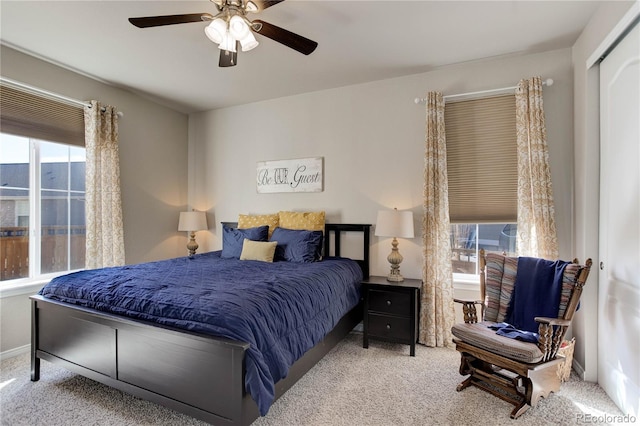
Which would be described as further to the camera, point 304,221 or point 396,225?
point 304,221

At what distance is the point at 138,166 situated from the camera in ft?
13.4

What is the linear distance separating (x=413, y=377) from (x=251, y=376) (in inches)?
59.6

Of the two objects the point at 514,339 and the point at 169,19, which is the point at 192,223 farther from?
the point at 514,339

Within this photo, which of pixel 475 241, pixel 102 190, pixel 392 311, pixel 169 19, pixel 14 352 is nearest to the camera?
pixel 169 19

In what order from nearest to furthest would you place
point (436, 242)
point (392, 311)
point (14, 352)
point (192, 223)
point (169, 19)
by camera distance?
A: point (169, 19) < point (14, 352) < point (392, 311) < point (436, 242) < point (192, 223)

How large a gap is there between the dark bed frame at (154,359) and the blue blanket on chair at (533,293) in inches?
59.5

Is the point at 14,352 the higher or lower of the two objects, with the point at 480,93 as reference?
lower

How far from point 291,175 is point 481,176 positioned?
215cm

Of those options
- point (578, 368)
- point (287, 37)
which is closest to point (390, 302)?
point (578, 368)

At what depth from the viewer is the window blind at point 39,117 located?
113 inches

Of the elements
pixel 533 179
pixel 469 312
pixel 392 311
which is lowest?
pixel 392 311

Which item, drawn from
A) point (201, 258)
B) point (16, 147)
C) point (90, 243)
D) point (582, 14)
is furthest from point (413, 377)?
point (16, 147)

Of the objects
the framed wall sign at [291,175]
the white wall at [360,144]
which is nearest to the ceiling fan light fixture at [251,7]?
the white wall at [360,144]

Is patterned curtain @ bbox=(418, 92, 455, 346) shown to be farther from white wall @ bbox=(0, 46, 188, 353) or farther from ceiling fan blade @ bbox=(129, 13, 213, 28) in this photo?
white wall @ bbox=(0, 46, 188, 353)
